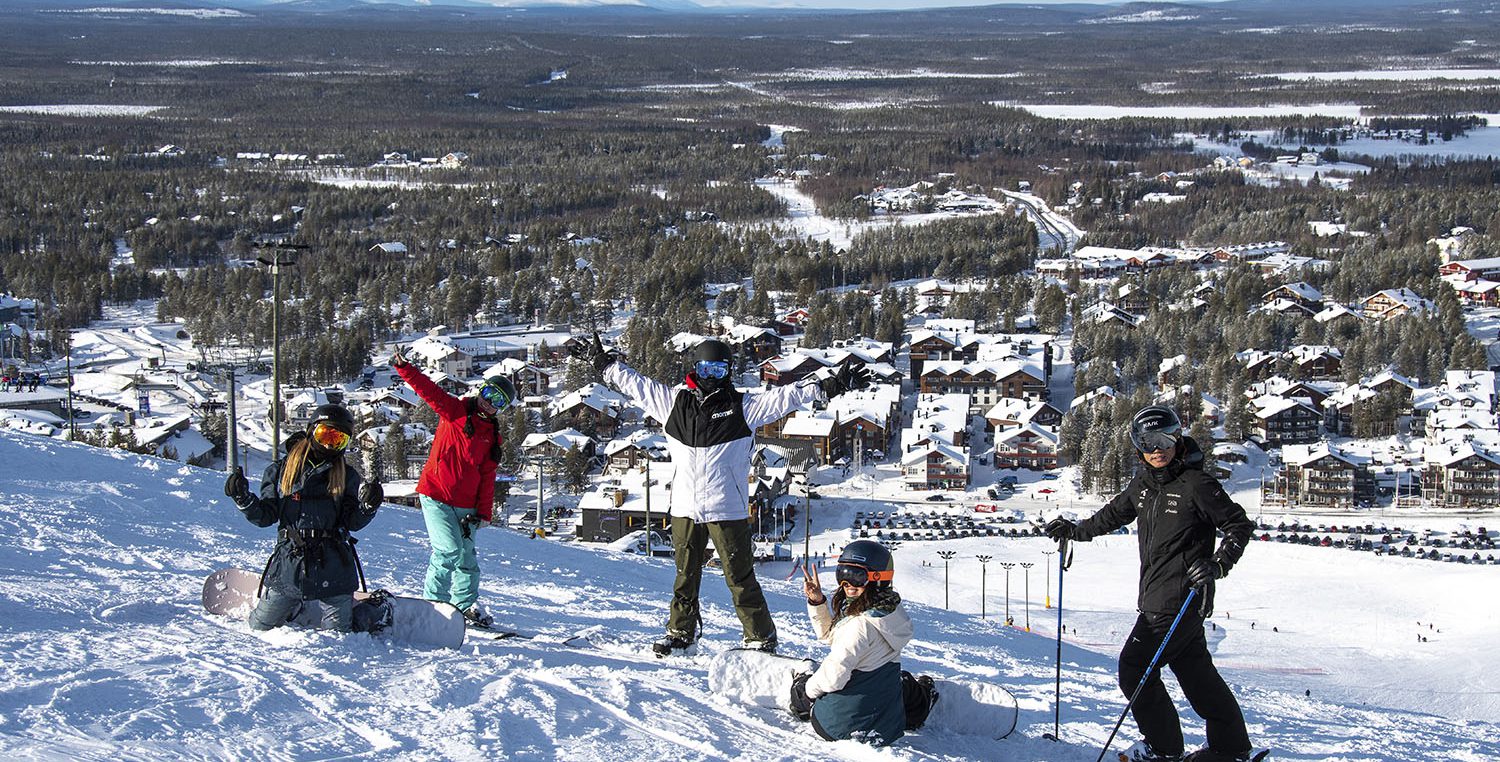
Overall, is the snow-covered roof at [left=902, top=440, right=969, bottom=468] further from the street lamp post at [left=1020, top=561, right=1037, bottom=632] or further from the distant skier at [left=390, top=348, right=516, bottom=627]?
the distant skier at [left=390, top=348, right=516, bottom=627]

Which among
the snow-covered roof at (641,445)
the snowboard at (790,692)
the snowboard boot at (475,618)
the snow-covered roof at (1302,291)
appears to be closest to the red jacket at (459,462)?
the snowboard boot at (475,618)

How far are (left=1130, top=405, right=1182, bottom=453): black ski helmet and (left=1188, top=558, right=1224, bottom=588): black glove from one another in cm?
27

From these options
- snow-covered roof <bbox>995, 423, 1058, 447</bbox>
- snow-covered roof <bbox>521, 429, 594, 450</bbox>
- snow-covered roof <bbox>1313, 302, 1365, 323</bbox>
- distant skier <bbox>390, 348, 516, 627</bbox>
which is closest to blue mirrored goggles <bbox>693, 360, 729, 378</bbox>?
distant skier <bbox>390, 348, 516, 627</bbox>

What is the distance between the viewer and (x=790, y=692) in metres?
3.56

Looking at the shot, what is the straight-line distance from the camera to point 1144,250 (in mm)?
45406

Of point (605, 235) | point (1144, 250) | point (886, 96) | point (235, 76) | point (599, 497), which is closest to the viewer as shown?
point (599, 497)

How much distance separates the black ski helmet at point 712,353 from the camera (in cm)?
389

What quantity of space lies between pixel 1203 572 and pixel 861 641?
2.55ft

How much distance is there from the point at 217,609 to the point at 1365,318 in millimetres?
35266

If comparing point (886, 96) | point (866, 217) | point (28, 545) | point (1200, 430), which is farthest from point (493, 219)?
point (886, 96)

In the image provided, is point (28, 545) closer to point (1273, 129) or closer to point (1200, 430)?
point (1200, 430)

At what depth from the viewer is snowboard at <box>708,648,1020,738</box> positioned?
3541 millimetres

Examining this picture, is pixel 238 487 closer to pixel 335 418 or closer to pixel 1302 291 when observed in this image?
pixel 335 418

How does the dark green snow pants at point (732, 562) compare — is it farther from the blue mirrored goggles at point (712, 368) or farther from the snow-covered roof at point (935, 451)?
the snow-covered roof at point (935, 451)
